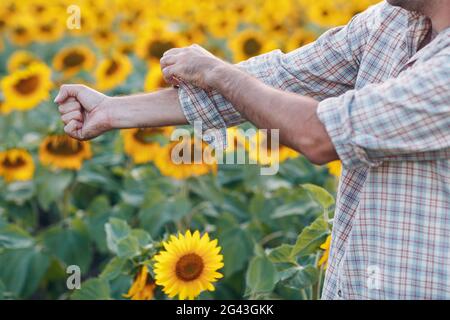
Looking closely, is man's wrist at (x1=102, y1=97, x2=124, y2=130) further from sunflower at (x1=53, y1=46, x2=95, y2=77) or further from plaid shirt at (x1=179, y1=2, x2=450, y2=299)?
sunflower at (x1=53, y1=46, x2=95, y2=77)

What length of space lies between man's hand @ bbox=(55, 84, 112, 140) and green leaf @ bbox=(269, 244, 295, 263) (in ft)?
1.66

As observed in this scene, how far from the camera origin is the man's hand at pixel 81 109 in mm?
2186

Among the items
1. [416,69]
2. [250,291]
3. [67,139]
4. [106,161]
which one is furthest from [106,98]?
[106,161]

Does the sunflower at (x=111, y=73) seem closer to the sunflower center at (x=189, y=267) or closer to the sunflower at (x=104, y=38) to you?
the sunflower at (x=104, y=38)

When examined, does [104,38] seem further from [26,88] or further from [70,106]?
→ [70,106]

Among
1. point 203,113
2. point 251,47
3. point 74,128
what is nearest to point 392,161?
point 203,113

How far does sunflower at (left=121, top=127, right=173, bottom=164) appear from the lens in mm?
3707

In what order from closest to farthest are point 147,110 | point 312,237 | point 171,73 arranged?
point 171,73
point 147,110
point 312,237

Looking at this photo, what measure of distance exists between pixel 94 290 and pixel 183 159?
1.01 meters

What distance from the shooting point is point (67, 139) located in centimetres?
359

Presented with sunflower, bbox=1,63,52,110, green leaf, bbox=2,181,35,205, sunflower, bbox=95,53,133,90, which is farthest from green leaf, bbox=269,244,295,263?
sunflower, bbox=95,53,133,90

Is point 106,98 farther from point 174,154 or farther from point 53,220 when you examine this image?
point 53,220

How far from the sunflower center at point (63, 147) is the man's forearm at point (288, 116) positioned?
1.86 m

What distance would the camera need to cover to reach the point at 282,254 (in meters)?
2.32
